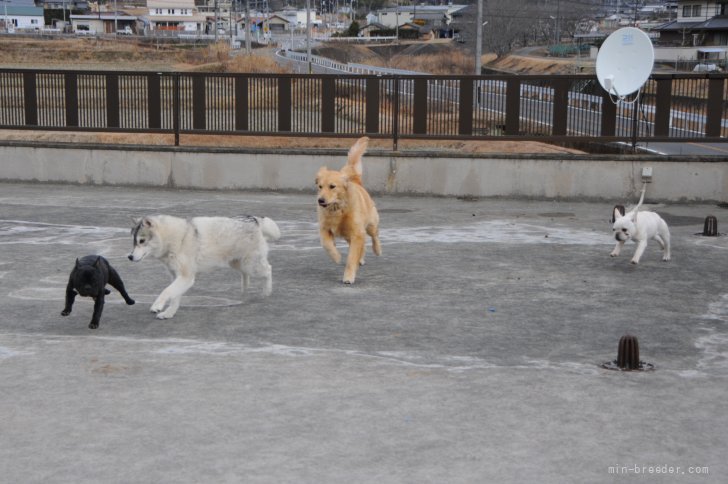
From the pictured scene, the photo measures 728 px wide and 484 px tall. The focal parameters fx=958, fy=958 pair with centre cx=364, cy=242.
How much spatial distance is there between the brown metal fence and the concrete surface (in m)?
5.28

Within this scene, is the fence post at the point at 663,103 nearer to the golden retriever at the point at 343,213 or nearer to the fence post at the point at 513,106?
the fence post at the point at 513,106

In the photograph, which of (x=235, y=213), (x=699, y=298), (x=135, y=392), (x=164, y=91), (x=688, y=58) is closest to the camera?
(x=135, y=392)

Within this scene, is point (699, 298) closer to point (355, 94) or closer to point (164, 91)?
point (355, 94)

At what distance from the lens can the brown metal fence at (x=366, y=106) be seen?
1805cm

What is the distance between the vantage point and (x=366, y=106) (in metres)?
18.7

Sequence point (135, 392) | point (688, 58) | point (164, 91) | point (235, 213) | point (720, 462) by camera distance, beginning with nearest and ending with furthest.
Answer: point (720, 462), point (135, 392), point (235, 213), point (164, 91), point (688, 58)

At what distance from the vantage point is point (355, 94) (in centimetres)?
1906

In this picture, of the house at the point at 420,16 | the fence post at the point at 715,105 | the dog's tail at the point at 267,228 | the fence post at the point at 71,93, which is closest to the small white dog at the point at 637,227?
the dog's tail at the point at 267,228

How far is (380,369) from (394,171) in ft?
34.5

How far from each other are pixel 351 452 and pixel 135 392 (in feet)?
6.33

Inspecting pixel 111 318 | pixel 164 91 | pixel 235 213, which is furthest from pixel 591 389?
pixel 164 91

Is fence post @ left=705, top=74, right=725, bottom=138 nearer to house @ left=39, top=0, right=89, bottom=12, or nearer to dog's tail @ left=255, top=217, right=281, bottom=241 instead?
dog's tail @ left=255, top=217, right=281, bottom=241

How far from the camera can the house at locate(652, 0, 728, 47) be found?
3091 inches

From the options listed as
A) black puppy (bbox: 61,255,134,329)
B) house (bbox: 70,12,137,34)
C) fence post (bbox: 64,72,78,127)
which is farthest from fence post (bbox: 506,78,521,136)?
house (bbox: 70,12,137,34)
